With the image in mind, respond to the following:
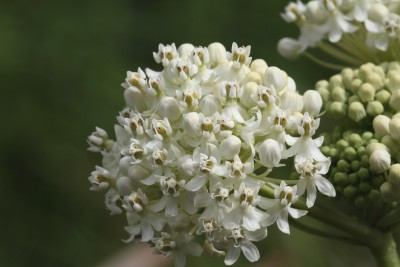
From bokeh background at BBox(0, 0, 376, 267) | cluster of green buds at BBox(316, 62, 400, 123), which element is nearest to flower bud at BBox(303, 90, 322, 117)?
cluster of green buds at BBox(316, 62, 400, 123)

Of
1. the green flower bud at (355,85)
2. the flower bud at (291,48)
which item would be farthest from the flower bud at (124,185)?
the flower bud at (291,48)

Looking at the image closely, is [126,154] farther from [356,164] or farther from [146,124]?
[356,164]

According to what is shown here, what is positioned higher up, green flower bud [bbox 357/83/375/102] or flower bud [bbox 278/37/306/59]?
flower bud [bbox 278/37/306/59]

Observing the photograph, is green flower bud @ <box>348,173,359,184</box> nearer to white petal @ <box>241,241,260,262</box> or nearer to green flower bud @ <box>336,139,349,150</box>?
green flower bud @ <box>336,139,349,150</box>

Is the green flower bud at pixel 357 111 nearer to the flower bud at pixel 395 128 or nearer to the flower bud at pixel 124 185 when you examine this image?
the flower bud at pixel 395 128

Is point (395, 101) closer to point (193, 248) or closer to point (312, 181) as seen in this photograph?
point (312, 181)

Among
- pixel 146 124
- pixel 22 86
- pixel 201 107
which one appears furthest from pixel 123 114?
pixel 22 86

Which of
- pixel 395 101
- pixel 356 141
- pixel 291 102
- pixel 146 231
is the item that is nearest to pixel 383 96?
pixel 395 101
